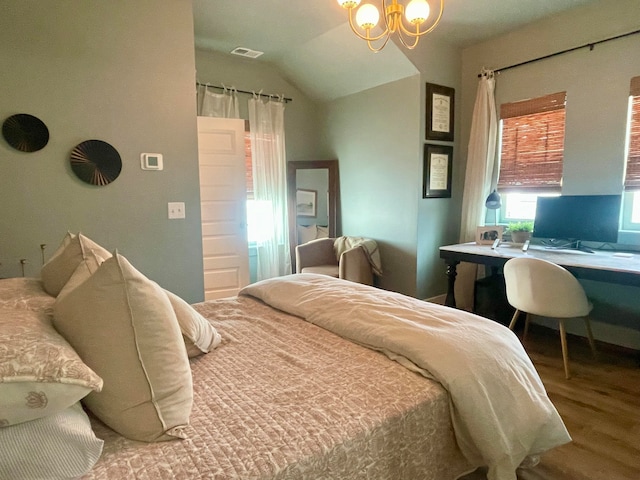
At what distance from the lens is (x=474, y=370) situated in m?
1.24

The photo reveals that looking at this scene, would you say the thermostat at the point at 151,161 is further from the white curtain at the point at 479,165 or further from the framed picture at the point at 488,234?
the white curtain at the point at 479,165

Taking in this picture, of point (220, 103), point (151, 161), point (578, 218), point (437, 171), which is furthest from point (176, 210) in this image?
point (578, 218)

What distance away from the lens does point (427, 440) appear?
3.85 ft

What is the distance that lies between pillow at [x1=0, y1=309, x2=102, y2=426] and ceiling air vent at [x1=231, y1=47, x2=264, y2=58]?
12.2 ft

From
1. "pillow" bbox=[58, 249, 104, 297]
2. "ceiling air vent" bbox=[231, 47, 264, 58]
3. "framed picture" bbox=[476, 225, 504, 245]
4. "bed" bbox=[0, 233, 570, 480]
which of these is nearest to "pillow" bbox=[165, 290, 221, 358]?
"bed" bbox=[0, 233, 570, 480]

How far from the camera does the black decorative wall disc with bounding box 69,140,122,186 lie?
234 cm

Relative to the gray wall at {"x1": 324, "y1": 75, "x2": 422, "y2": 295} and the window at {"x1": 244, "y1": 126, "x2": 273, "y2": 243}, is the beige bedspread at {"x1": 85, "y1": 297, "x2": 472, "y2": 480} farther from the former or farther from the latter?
the window at {"x1": 244, "y1": 126, "x2": 273, "y2": 243}

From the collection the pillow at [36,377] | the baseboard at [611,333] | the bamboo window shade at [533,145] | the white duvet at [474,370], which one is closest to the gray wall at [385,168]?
the bamboo window shade at [533,145]

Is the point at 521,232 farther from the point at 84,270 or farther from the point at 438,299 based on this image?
the point at 84,270

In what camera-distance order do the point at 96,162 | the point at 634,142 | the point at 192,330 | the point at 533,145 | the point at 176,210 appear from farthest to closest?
the point at 533,145 < the point at 634,142 < the point at 176,210 < the point at 96,162 < the point at 192,330

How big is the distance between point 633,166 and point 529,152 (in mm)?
798

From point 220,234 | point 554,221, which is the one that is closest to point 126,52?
point 220,234

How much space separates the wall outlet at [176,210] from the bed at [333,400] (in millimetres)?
1074

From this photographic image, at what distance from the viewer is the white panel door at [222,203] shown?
3.71 meters
